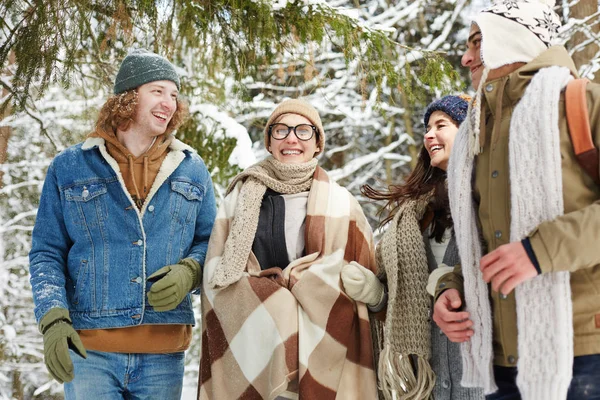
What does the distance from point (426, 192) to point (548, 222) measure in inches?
47.6

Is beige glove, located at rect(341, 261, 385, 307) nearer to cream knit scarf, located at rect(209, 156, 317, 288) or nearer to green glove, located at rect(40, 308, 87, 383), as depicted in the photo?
cream knit scarf, located at rect(209, 156, 317, 288)

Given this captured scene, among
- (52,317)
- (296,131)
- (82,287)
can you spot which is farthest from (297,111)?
(52,317)

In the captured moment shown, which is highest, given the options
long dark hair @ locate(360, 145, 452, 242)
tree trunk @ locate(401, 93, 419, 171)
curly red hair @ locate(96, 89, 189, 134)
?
tree trunk @ locate(401, 93, 419, 171)

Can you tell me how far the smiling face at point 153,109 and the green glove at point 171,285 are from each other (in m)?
0.61

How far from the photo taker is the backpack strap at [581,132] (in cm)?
172

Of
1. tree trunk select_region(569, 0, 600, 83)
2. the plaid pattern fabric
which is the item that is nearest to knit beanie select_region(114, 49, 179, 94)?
the plaid pattern fabric

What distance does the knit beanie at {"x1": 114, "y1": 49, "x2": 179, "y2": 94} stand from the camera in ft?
9.24

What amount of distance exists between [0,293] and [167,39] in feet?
12.1

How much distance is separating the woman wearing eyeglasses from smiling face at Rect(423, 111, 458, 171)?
0.41 m

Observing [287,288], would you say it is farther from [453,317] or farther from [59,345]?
[59,345]

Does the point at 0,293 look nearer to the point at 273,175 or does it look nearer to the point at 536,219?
the point at 273,175

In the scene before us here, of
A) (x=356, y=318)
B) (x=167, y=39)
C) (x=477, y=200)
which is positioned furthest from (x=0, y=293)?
(x=477, y=200)

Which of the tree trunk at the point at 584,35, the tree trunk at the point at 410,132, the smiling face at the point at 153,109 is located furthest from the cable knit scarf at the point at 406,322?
the tree trunk at the point at 410,132

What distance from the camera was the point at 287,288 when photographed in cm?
256
